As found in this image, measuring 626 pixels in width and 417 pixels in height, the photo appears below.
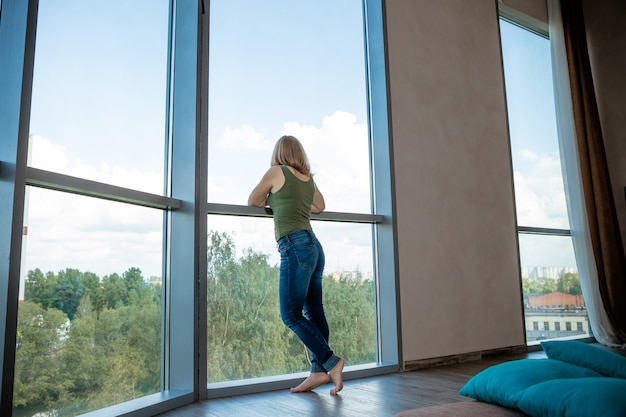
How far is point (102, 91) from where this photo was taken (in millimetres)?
2414

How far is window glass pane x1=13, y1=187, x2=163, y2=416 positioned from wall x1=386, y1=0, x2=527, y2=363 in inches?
68.0

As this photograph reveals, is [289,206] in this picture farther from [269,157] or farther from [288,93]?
[288,93]

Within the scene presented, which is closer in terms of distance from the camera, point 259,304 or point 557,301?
point 259,304

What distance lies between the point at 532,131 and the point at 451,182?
1406 millimetres

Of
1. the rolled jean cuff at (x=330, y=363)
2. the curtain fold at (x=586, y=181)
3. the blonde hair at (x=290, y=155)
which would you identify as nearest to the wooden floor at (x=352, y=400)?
the rolled jean cuff at (x=330, y=363)

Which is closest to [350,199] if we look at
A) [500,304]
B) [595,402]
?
[500,304]

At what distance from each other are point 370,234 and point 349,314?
0.56 m

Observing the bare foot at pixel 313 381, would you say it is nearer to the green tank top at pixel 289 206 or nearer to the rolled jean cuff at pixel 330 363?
the rolled jean cuff at pixel 330 363

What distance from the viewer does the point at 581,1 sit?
17.5 ft

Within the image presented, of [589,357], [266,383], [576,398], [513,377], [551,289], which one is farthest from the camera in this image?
[551,289]

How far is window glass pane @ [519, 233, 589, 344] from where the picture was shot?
443 centimetres

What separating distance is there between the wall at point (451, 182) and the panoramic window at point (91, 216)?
1708 mm

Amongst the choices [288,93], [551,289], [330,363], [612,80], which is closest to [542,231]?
[551,289]

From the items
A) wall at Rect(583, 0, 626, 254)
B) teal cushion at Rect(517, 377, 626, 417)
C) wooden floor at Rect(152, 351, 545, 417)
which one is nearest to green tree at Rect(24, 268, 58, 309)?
wooden floor at Rect(152, 351, 545, 417)
